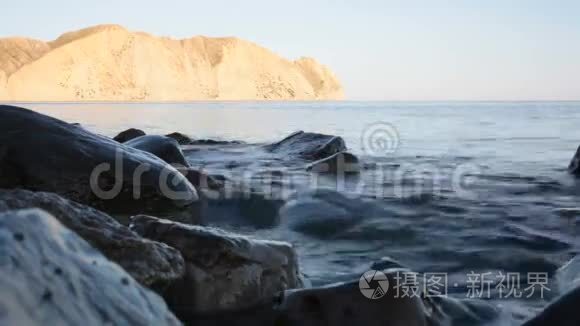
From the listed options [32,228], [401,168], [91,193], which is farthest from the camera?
[401,168]

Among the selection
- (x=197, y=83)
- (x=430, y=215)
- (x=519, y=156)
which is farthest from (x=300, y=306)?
(x=197, y=83)

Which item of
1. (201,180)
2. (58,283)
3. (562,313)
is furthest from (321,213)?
(58,283)

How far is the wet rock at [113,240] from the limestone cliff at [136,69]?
96292mm

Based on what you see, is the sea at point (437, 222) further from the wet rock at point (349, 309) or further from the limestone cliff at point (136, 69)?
the limestone cliff at point (136, 69)

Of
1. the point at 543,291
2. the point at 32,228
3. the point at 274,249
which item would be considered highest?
the point at 32,228

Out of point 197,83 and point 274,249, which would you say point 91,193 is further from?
point 197,83

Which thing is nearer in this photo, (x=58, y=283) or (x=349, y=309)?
(x=58, y=283)

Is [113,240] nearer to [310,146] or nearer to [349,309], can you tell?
[349,309]

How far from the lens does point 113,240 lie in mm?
2318

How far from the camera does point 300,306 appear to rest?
246cm

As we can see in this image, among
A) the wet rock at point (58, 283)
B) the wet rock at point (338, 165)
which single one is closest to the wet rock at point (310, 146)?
the wet rock at point (338, 165)

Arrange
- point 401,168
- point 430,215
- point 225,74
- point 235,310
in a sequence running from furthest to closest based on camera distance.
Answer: point 225,74
point 401,168
point 430,215
point 235,310

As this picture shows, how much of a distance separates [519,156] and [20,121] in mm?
7726

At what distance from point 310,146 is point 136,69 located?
308 feet
